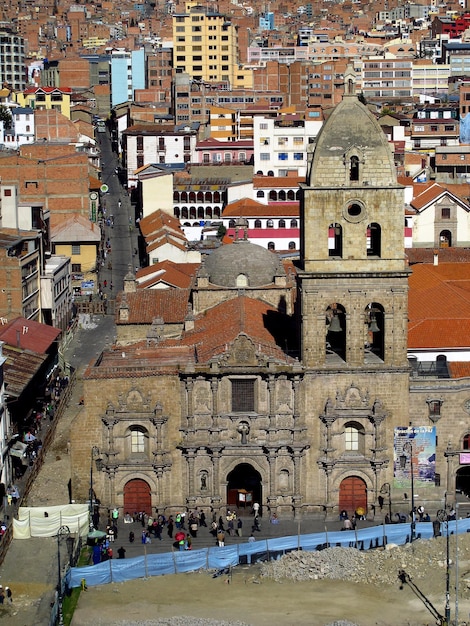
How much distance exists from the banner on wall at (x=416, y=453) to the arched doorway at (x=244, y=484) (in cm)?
735

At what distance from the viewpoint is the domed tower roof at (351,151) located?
59719 millimetres

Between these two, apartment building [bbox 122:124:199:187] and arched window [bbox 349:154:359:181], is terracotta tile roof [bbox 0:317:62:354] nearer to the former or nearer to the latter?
arched window [bbox 349:154:359:181]

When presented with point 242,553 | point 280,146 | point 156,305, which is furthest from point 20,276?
point 280,146

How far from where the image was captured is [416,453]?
6300 cm

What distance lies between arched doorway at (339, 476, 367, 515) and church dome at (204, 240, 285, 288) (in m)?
17.4

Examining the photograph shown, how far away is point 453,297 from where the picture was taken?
252ft

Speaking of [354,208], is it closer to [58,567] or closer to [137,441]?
[137,441]

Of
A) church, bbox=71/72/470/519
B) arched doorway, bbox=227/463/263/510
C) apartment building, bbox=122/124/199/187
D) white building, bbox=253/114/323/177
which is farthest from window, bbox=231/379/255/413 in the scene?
apartment building, bbox=122/124/199/187

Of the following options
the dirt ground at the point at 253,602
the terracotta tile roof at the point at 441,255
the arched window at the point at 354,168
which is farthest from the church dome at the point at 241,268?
the terracotta tile roof at the point at 441,255

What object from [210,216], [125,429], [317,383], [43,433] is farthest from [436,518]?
[210,216]

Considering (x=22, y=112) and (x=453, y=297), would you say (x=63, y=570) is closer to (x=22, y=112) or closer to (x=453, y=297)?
(x=453, y=297)

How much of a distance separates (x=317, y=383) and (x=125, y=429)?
10.3 meters

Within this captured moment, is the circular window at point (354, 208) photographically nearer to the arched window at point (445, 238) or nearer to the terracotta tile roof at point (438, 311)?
the terracotta tile roof at point (438, 311)

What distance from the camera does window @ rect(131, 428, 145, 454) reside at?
206 feet
